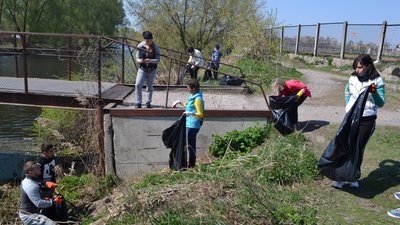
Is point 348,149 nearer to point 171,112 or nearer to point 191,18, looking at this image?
point 171,112

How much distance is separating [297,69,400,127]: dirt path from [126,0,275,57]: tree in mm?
9035

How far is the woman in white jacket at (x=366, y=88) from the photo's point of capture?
4820 millimetres

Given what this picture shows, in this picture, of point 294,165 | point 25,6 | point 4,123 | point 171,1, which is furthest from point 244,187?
point 25,6

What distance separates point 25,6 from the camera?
159ft

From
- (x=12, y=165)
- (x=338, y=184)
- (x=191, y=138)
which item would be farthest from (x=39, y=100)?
(x=338, y=184)

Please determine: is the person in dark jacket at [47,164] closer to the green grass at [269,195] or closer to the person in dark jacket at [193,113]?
the green grass at [269,195]

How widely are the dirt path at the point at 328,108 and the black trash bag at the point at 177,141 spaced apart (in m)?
3.19

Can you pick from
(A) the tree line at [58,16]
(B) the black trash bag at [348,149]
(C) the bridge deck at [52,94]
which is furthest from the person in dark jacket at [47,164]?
(A) the tree line at [58,16]

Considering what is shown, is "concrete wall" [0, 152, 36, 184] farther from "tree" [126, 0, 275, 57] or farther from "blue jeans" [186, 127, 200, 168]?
"tree" [126, 0, 275, 57]

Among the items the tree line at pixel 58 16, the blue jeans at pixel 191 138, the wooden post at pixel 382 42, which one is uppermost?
the tree line at pixel 58 16

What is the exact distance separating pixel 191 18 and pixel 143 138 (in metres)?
15.5

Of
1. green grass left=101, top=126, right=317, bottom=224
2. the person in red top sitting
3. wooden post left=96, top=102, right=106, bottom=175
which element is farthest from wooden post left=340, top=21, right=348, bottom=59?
green grass left=101, top=126, right=317, bottom=224

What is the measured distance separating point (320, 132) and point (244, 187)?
3704 millimetres

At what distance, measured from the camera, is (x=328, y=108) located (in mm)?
10047
